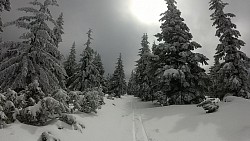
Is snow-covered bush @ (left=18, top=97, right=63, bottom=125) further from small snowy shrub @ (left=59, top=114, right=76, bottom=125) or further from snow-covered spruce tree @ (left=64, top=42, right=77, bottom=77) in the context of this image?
snow-covered spruce tree @ (left=64, top=42, right=77, bottom=77)

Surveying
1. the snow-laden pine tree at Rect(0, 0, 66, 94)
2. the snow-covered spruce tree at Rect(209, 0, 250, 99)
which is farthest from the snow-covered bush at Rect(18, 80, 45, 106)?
the snow-covered spruce tree at Rect(209, 0, 250, 99)

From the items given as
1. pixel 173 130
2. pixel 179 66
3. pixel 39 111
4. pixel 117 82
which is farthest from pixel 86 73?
pixel 117 82

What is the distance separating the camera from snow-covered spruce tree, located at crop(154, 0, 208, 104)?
1984 centimetres

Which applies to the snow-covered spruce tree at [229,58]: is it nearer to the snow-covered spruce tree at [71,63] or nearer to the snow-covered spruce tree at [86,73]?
the snow-covered spruce tree at [86,73]

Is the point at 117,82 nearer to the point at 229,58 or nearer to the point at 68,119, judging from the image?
the point at 229,58

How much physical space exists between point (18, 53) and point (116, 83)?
4870 cm

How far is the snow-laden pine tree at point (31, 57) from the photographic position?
11258 mm

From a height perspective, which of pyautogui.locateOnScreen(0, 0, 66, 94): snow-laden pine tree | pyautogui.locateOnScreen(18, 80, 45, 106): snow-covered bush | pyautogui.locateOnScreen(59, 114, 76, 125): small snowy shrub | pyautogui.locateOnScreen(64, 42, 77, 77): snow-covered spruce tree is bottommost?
pyautogui.locateOnScreen(59, 114, 76, 125): small snowy shrub

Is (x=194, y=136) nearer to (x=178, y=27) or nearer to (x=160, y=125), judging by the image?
(x=160, y=125)

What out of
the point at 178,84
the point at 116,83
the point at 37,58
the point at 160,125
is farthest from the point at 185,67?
the point at 116,83

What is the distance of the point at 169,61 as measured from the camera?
72.1 feet

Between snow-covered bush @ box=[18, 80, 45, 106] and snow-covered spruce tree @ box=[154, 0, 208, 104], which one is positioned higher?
snow-covered spruce tree @ box=[154, 0, 208, 104]

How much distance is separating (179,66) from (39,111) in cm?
1599

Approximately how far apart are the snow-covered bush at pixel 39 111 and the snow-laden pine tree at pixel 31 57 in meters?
4.00
